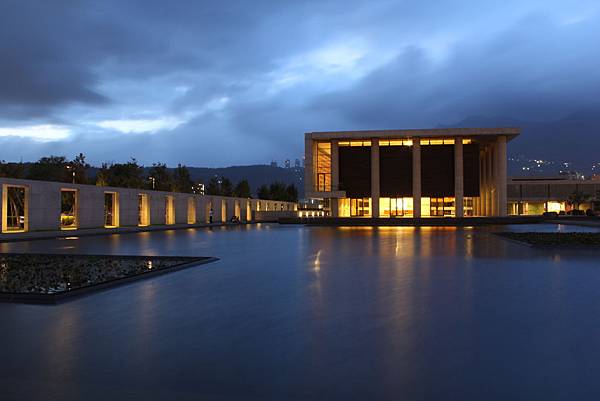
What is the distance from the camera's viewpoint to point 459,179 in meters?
59.4

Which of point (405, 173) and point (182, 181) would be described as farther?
point (182, 181)

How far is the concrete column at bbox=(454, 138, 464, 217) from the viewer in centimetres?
5944

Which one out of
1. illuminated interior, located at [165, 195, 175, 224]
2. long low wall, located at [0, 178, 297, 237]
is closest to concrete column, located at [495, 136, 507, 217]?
long low wall, located at [0, 178, 297, 237]

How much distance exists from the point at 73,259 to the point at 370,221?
126 ft

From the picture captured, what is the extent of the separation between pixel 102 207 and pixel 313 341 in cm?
3864

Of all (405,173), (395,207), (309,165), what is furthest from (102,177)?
(405,173)

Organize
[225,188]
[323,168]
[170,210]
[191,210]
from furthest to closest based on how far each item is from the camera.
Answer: [225,188] → [323,168] → [191,210] → [170,210]

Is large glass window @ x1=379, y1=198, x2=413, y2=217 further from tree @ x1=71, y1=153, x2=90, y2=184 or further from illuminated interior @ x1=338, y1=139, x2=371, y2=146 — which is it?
tree @ x1=71, y1=153, x2=90, y2=184

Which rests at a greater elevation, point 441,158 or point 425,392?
point 441,158

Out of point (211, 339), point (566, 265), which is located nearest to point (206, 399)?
point (211, 339)

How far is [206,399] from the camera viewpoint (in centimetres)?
430

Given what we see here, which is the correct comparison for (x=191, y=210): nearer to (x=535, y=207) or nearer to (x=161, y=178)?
(x=161, y=178)

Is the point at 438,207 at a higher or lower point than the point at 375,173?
lower

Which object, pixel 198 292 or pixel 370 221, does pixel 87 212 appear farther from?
pixel 198 292
